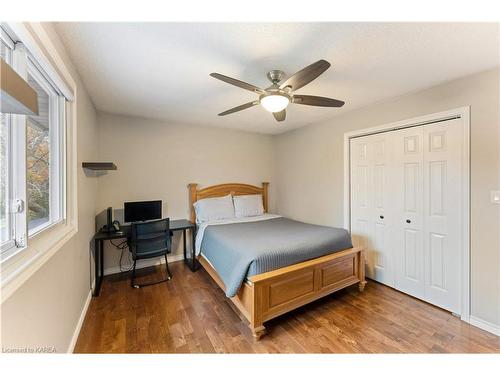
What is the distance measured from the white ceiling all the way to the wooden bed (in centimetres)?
180

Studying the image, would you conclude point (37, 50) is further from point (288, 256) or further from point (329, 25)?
point (288, 256)

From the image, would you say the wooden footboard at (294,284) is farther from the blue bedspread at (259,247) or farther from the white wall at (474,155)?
the white wall at (474,155)

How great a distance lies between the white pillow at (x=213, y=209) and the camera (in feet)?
Answer: 10.9

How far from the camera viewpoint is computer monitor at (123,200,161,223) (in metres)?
2.90

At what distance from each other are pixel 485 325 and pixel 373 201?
56.9 inches

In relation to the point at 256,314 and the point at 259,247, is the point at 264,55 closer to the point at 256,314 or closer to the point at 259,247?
the point at 259,247

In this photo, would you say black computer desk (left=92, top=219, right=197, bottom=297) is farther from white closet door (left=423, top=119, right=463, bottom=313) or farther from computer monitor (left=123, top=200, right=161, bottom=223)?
white closet door (left=423, top=119, right=463, bottom=313)

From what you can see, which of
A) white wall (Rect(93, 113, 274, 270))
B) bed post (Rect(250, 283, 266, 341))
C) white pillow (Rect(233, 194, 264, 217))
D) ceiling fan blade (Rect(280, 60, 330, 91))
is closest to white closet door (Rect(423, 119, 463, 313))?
ceiling fan blade (Rect(280, 60, 330, 91))

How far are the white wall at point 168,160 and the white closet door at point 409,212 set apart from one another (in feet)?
7.97

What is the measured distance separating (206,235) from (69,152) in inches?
68.3

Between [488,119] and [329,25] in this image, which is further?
[488,119]

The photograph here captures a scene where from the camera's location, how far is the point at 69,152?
164 centimetres

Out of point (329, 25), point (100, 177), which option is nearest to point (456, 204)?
point (329, 25)

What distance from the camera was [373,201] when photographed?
8.98ft
